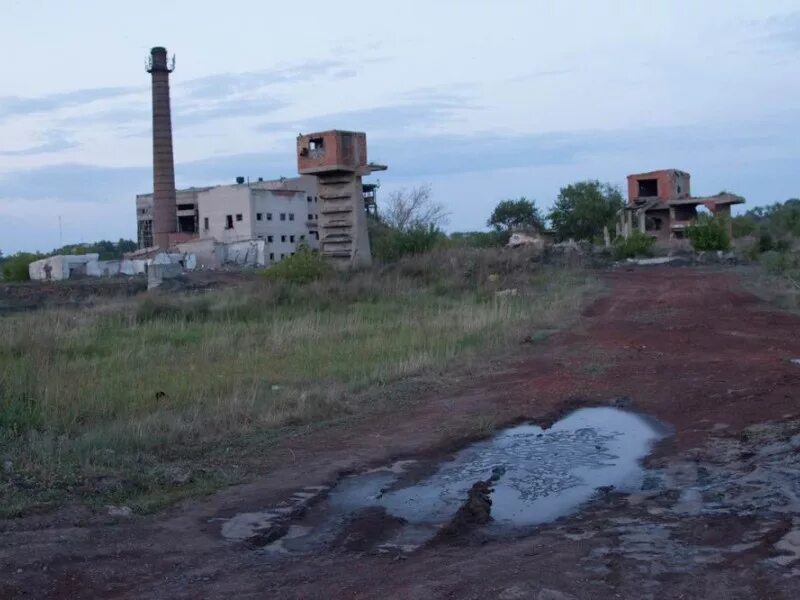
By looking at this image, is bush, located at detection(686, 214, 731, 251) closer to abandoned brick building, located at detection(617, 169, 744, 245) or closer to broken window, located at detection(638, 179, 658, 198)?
abandoned brick building, located at detection(617, 169, 744, 245)

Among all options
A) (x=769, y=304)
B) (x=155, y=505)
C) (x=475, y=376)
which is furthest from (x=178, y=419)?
(x=769, y=304)

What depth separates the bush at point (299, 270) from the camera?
35.0 metres

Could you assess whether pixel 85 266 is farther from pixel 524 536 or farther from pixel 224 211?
pixel 524 536

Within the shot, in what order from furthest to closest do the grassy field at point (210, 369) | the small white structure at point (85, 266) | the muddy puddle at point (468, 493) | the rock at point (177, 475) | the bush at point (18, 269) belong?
the bush at point (18, 269)
the small white structure at point (85, 266)
the grassy field at point (210, 369)
the rock at point (177, 475)
the muddy puddle at point (468, 493)

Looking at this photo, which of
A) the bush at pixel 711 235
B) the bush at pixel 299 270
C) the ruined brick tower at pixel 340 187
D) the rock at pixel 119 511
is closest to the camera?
the rock at pixel 119 511

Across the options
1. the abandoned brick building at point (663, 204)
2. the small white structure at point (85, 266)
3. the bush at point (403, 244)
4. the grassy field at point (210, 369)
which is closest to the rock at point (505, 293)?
the grassy field at point (210, 369)

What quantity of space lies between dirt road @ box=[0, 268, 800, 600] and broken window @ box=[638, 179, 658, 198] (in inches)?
2709

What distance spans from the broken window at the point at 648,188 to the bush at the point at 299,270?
51356 millimetres

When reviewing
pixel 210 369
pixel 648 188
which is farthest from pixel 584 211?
pixel 210 369

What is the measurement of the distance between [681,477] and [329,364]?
10558mm

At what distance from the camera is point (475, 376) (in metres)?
17.5

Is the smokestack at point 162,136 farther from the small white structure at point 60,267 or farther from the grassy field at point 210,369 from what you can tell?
the grassy field at point 210,369

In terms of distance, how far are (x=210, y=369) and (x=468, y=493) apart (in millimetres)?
10397

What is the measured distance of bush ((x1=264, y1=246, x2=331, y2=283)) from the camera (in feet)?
115
